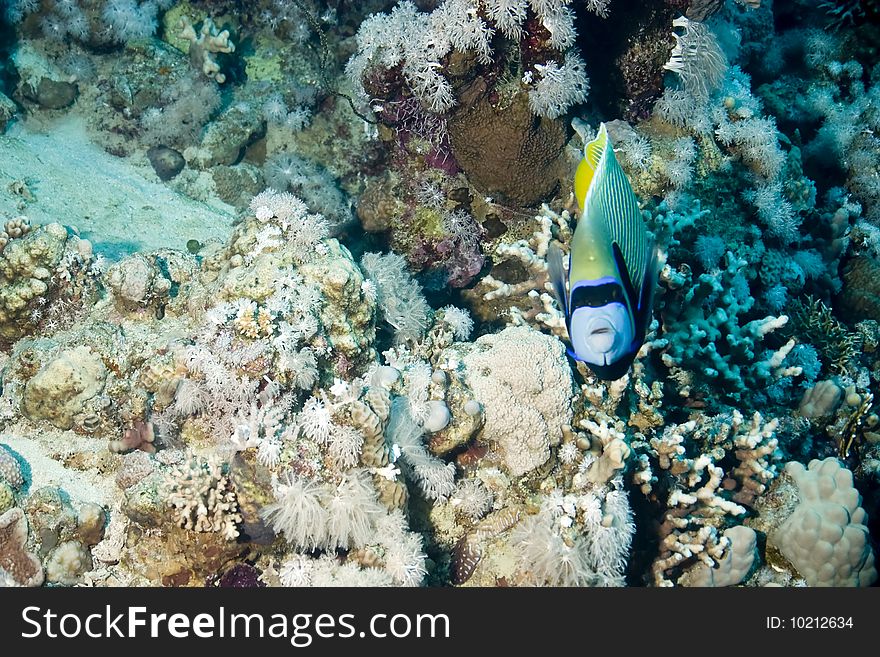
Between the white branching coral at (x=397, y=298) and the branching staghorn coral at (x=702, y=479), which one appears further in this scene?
the white branching coral at (x=397, y=298)

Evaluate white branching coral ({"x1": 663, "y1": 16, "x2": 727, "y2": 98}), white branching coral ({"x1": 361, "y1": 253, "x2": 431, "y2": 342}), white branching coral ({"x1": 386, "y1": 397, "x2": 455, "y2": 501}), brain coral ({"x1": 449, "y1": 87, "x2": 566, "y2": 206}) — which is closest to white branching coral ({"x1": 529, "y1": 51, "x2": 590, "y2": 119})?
brain coral ({"x1": 449, "y1": 87, "x2": 566, "y2": 206})

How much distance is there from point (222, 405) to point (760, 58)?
8637 millimetres

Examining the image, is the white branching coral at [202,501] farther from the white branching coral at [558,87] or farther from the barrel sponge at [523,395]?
the white branching coral at [558,87]

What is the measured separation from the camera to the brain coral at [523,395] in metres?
→ 3.46

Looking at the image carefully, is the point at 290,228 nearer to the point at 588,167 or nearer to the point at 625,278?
the point at 588,167

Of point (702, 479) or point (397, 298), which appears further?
point (397, 298)

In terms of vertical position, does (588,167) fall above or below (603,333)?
above

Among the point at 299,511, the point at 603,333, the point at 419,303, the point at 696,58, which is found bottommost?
the point at 299,511

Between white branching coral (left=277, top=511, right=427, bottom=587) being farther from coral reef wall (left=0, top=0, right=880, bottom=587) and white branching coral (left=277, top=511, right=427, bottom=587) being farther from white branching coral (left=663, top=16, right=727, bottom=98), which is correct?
white branching coral (left=663, top=16, right=727, bottom=98)

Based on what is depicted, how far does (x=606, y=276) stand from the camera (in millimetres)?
1546

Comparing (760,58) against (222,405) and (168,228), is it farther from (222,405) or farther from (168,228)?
(222,405)

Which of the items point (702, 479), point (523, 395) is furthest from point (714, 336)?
point (523, 395)

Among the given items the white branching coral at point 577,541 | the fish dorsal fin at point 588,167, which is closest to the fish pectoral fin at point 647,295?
the fish dorsal fin at point 588,167

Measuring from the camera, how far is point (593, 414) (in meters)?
3.66
